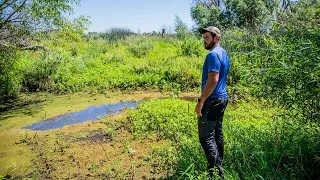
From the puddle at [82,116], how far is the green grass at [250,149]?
2.06 meters

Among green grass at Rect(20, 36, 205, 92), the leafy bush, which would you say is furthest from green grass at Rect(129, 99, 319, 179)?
the leafy bush

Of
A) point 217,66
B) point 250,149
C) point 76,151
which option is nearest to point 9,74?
point 76,151

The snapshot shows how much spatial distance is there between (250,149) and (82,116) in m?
5.35

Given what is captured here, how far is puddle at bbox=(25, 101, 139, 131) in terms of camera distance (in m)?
7.09

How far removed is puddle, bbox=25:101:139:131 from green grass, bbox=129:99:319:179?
6.75ft

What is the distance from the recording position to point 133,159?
4766 millimetres

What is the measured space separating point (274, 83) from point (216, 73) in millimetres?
726

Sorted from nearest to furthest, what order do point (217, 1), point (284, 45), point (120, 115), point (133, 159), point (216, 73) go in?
point (216, 73)
point (284, 45)
point (133, 159)
point (120, 115)
point (217, 1)

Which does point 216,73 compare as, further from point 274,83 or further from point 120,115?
point 120,115

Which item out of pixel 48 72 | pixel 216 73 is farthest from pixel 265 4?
pixel 216 73

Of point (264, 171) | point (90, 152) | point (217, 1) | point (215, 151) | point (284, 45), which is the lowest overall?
point (90, 152)

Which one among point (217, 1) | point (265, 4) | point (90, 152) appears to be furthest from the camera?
point (217, 1)

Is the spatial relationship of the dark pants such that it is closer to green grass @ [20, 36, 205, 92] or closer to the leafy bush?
green grass @ [20, 36, 205, 92]

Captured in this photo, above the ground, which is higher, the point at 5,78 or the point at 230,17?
the point at 230,17
